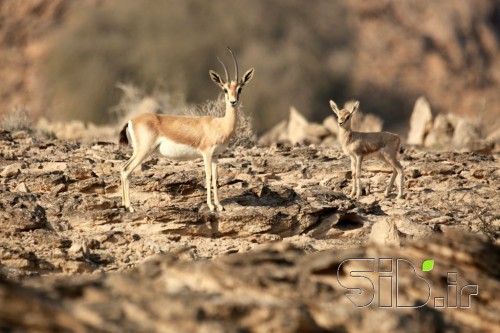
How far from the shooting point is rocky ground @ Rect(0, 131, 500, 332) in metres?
7.72

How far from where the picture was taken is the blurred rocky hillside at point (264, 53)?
47.1 metres

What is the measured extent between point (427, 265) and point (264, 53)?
4060cm

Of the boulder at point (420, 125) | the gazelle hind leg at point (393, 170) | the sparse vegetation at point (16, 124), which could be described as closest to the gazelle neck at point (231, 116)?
the gazelle hind leg at point (393, 170)

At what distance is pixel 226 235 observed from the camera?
14.3 m

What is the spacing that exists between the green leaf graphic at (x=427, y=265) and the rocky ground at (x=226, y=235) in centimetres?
8

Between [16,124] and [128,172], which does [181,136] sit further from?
[16,124]

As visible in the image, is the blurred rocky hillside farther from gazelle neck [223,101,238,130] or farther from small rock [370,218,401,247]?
small rock [370,218,401,247]

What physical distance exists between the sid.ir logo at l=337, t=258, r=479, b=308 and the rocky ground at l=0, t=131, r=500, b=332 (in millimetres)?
97

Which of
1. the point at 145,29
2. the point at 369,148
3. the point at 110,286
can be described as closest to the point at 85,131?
the point at 369,148

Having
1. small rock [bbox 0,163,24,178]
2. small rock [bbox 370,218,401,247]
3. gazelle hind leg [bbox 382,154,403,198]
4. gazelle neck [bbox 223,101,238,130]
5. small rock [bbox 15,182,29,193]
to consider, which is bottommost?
small rock [bbox 370,218,401,247]

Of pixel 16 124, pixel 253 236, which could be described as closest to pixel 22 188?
pixel 253 236

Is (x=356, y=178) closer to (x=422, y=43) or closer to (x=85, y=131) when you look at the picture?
(x=85, y=131)

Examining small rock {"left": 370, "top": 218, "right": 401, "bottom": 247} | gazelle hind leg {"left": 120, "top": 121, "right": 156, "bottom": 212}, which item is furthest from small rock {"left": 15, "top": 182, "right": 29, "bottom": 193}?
small rock {"left": 370, "top": 218, "right": 401, "bottom": 247}

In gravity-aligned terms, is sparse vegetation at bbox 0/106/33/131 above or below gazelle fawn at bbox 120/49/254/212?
below
